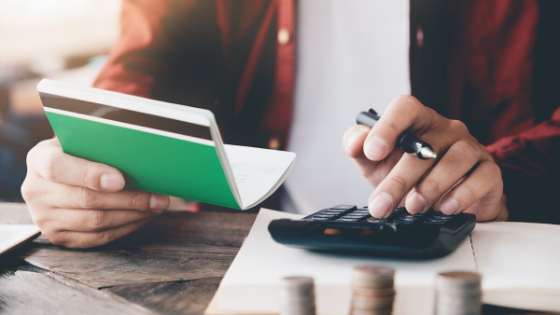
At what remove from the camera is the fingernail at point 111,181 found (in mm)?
406

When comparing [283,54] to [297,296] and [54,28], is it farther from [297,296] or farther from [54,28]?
[54,28]

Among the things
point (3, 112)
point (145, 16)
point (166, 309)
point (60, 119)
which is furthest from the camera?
point (3, 112)

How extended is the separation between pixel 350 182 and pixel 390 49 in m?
0.35

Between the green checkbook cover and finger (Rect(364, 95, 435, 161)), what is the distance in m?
0.12

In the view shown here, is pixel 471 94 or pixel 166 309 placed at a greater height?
pixel 166 309

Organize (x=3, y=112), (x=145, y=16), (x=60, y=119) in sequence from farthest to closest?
1. (x=3, y=112)
2. (x=145, y=16)
3. (x=60, y=119)

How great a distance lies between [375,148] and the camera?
397mm

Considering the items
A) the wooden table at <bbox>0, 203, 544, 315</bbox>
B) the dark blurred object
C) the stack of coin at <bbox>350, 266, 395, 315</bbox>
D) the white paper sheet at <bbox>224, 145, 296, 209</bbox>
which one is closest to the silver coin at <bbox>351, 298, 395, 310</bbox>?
the stack of coin at <bbox>350, 266, 395, 315</bbox>

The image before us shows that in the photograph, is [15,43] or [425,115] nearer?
[425,115]

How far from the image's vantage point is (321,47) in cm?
99

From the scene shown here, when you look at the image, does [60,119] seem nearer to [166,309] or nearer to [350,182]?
[166,309]

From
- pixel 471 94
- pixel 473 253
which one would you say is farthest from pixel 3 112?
pixel 473 253

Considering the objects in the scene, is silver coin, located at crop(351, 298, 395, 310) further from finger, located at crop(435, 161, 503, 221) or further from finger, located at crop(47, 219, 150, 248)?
finger, located at crop(47, 219, 150, 248)

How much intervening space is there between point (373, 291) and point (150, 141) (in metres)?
0.24
